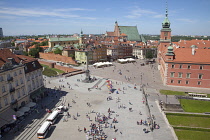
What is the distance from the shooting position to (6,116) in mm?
26266

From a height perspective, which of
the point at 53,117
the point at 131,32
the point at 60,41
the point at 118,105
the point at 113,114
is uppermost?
the point at 131,32

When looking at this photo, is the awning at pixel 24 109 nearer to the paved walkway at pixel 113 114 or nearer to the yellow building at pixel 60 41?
the paved walkway at pixel 113 114

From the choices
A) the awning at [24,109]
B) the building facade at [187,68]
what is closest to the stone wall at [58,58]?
the building facade at [187,68]

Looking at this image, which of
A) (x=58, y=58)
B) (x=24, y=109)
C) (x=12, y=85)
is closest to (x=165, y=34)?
(x=58, y=58)

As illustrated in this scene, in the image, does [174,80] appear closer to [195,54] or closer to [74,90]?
[195,54]

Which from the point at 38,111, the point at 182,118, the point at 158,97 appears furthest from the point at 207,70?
the point at 38,111

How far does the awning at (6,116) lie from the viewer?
25181 millimetres

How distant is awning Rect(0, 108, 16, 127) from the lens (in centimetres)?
2518

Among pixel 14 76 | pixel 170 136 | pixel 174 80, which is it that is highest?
pixel 14 76

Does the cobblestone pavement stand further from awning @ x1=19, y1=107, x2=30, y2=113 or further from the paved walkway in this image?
awning @ x1=19, y1=107, x2=30, y2=113

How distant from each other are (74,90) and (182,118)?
25.0 meters

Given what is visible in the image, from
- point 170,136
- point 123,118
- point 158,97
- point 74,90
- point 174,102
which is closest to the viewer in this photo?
point 170,136

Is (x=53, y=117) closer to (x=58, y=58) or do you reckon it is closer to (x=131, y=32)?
(x=58, y=58)

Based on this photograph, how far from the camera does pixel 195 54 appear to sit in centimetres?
4634
